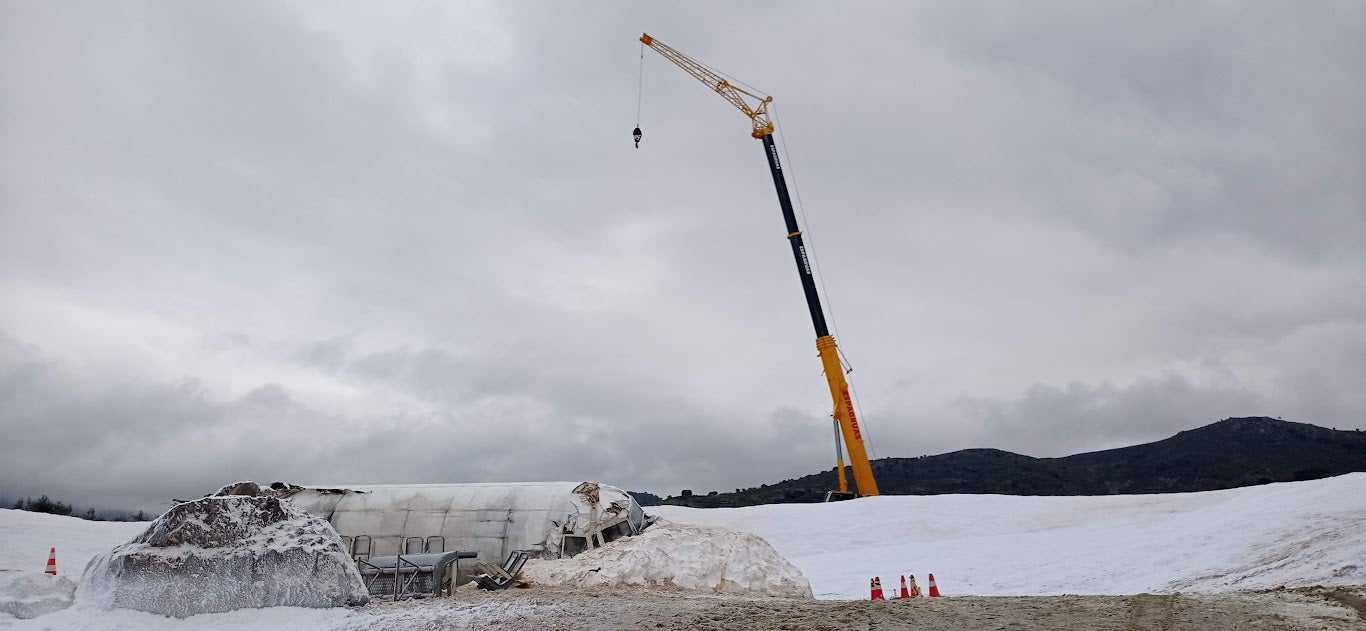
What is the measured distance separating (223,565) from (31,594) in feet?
10.8

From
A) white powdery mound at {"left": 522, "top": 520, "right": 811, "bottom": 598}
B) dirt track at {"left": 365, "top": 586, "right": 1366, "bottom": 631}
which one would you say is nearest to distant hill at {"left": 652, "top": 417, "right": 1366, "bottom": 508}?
white powdery mound at {"left": 522, "top": 520, "right": 811, "bottom": 598}

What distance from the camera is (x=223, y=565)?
1719cm

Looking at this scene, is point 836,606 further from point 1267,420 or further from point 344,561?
point 1267,420

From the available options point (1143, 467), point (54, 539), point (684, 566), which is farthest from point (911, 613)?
point (1143, 467)

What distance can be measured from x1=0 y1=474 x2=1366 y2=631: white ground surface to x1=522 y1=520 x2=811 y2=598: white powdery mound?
2705 millimetres

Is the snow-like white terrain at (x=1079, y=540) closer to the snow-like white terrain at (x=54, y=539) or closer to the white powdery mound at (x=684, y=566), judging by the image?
the white powdery mound at (x=684, y=566)

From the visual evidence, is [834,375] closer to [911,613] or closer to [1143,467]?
[911,613]

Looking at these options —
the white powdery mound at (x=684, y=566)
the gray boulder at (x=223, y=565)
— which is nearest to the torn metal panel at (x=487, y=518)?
the white powdery mound at (x=684, y=566)

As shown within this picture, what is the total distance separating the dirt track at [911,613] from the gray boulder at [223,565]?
133 cm

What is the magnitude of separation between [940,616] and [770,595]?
7.21 meters

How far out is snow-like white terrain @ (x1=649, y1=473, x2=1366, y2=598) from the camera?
23.8m

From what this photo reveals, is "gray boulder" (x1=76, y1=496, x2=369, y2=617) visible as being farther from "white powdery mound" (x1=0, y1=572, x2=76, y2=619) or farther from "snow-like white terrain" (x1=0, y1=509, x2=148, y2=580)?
"snow-like white terrain" (x1=0, y1=509, x2=148, y2=580)

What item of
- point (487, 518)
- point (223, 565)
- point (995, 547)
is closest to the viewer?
point (223, 565)

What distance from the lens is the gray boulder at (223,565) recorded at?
659 inches
